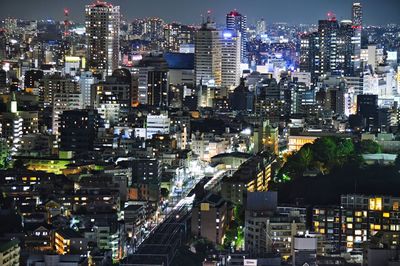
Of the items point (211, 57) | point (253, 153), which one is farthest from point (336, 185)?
point (211, 57)

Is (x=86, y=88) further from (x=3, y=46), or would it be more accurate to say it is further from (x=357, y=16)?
(x=357, y=16)

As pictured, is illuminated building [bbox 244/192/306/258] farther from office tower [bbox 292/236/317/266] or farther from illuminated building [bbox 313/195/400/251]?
office tower [bbox 292/236/317/266]

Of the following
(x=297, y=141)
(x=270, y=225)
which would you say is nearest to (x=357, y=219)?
(x=270, y=225)

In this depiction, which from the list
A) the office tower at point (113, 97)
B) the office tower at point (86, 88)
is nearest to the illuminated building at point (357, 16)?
the office tower at point (113, 97)

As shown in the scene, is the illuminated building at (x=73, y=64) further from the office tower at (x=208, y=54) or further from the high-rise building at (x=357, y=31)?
the high-rise building at (x=357, y=31)

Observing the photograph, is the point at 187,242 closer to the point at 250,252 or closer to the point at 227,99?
the point at 250,252
